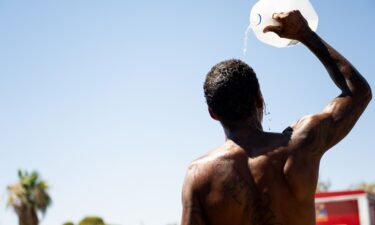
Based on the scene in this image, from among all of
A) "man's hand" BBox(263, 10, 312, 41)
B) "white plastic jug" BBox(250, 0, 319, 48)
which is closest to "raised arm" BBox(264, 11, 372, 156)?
"man's hand" BBox(263, 10, 312, 41)

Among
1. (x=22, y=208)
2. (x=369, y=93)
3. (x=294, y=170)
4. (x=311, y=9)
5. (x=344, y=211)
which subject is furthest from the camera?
(x=22, y=208)

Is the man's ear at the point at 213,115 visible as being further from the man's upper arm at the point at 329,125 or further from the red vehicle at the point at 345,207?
the red vehicle at the point at 345,207

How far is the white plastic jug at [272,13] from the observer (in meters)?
3.37

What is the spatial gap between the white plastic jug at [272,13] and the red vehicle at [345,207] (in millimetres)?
11230

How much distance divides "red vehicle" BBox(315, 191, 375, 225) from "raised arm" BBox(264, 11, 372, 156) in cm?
1172

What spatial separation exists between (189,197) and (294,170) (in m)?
0.59

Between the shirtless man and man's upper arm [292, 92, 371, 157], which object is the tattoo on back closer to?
the shirtless man

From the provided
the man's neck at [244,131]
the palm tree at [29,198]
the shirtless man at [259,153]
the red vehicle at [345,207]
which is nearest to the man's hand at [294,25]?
the shirtless man at [259,153]

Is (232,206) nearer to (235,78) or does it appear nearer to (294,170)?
(294,170)

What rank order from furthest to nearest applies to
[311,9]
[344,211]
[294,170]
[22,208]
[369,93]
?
[22,208] < [344,211] < [311,9] < [369,93] < [294,170]

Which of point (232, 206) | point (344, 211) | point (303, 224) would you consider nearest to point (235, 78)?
point (232, 206)

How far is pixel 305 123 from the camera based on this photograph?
108 inches

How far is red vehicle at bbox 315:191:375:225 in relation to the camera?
1367cm

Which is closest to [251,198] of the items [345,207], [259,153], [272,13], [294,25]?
[259,153]
